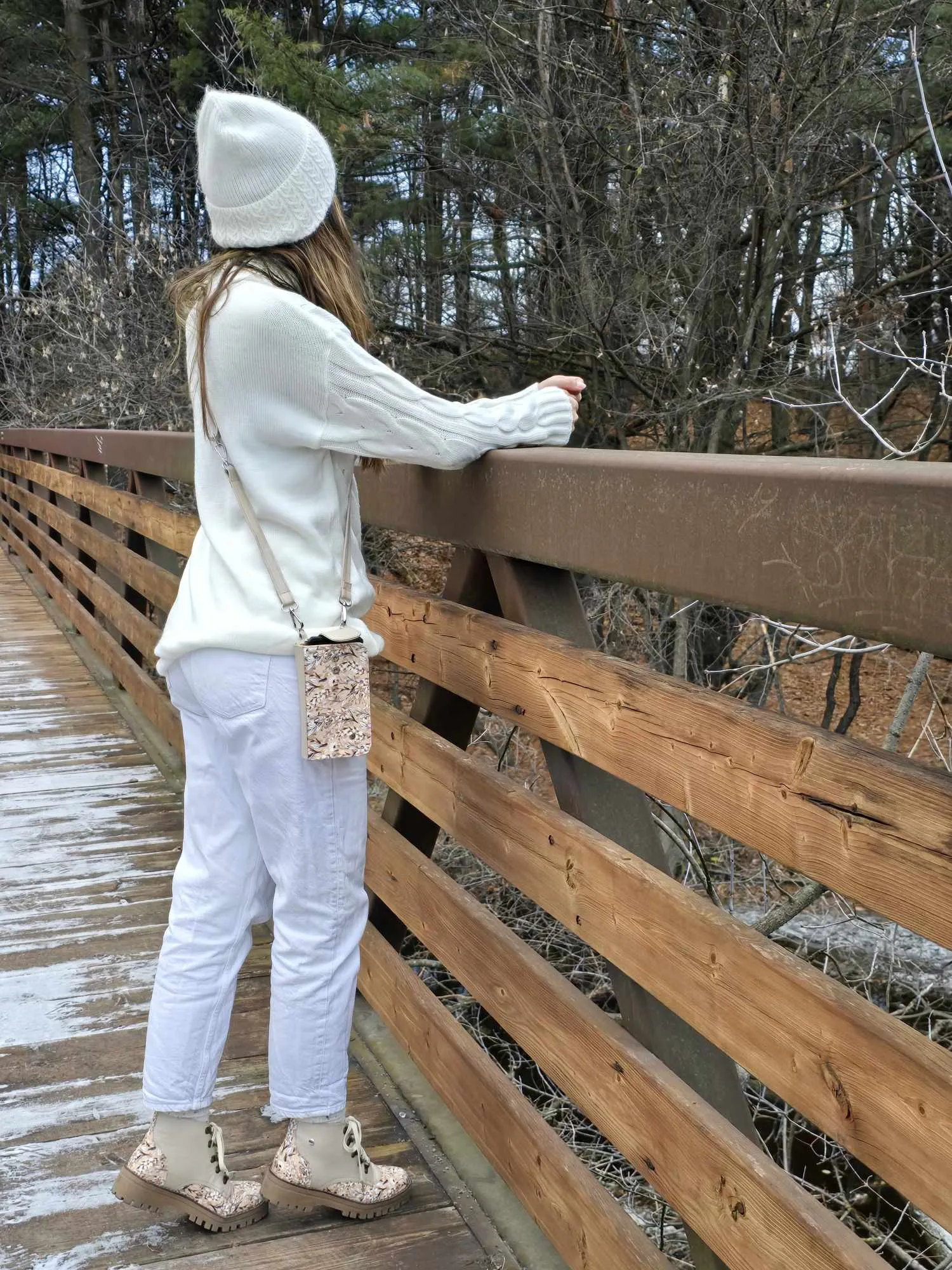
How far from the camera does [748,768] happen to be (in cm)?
146

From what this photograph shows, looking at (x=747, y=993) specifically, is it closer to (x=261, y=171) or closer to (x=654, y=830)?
(x=654, y=830)

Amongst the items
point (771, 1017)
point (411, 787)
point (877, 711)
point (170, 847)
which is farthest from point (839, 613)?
point (877, 711)

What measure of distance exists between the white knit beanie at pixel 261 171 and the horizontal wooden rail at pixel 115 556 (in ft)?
8.03

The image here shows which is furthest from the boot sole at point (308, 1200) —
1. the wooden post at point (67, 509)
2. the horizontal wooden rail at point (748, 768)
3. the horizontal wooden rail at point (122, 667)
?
the wooden post at point (67, 509)

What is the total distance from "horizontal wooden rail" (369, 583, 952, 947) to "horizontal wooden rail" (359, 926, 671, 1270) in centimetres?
63

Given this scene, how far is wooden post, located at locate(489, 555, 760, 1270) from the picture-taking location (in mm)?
1735

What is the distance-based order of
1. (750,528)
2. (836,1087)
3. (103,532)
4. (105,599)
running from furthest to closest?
(103,532) < (105,599) < (750,528) < (836,1087)

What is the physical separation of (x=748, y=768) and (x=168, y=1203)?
53.6 inches

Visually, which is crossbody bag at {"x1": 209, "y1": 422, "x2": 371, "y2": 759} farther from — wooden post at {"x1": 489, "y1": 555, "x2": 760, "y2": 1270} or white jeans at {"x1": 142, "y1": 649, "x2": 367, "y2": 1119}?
wooden post at {"x1": 489, "y1": 555, "x2": 760, "y2": 1270}

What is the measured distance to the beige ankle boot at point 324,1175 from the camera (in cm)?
222

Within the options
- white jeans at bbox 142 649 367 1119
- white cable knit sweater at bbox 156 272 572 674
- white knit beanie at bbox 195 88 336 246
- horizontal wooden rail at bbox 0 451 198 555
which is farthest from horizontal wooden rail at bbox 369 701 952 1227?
horizontal wooden rail at bbox 0 451 198 555

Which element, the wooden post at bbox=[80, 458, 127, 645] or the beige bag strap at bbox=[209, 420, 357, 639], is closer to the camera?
the beige bag strap at bbox=[209, 420, 357, 639]

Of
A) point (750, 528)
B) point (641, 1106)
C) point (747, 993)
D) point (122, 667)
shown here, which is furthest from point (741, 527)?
point (122, 667)

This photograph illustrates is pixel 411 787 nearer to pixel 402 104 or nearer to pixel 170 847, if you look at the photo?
pixel 170 847
